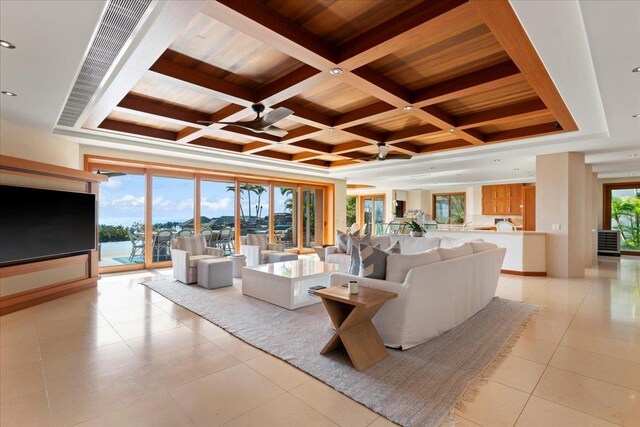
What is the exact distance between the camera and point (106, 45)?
252 centimetres

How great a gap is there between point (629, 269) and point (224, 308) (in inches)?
373

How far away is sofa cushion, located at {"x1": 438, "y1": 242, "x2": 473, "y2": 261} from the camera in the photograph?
3531 millimetres

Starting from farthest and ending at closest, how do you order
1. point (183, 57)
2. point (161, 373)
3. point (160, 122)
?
point (160, 122), point (183, 57), point (161, 373)

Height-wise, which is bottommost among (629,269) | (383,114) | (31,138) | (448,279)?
(629,269)

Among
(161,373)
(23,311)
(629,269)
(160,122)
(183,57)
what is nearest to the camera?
(161,373)

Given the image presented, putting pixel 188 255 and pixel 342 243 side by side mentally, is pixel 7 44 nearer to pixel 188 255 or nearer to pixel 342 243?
pixel 188 255

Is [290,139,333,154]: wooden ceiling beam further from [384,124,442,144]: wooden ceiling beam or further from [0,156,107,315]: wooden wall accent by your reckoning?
[0,156,107,315]: wooden wall accent

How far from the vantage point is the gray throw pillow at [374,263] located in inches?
125

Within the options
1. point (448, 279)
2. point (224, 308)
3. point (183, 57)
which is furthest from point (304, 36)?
point (224, 308)

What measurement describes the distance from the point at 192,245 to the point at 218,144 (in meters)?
2.20

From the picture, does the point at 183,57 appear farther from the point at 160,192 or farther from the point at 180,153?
the point at 160,192

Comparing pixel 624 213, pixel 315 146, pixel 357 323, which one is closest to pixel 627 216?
pixel 624 213

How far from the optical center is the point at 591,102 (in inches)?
146

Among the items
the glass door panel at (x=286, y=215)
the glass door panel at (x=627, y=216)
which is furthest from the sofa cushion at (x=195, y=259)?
the glass door panel at (x=627, y=216)
